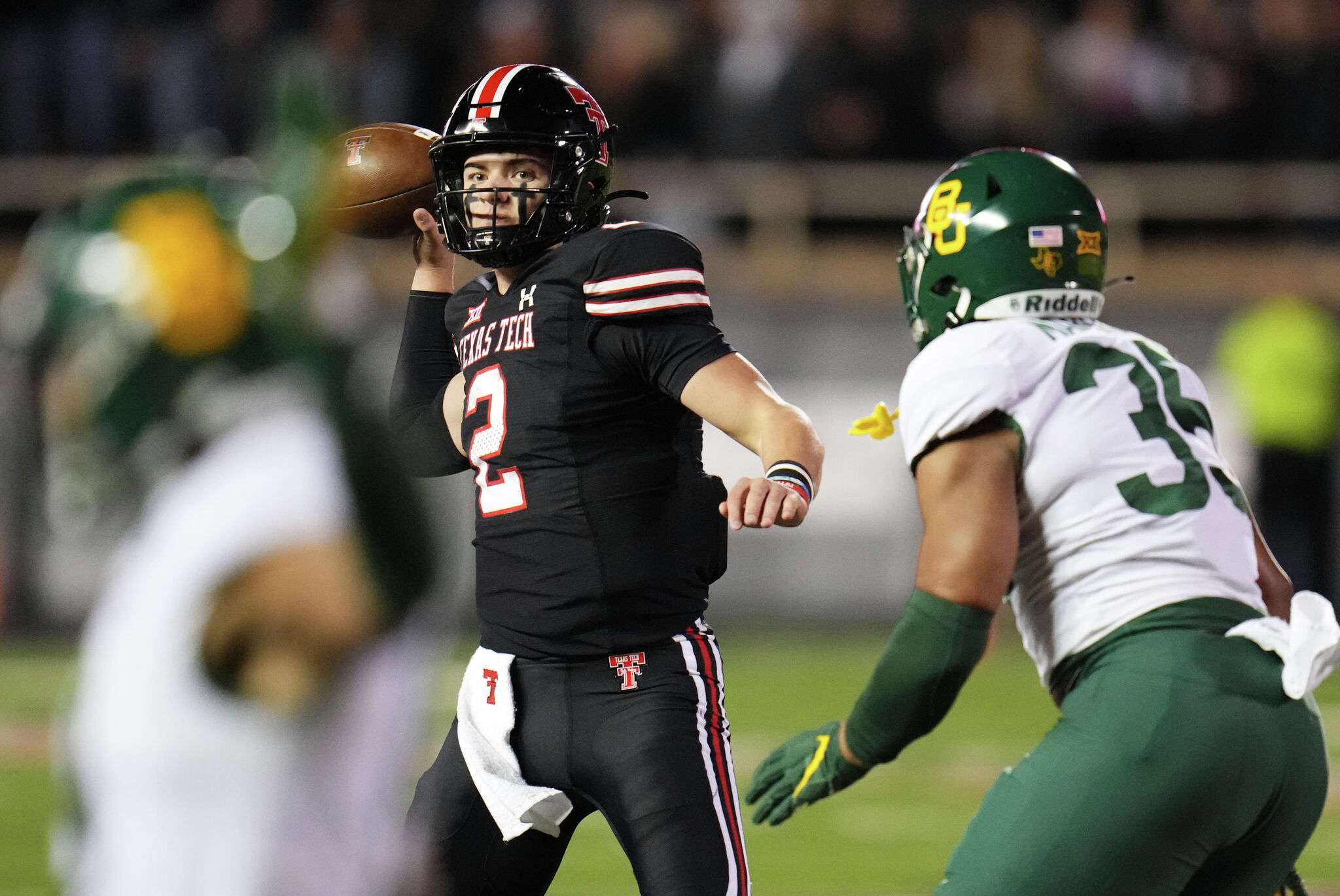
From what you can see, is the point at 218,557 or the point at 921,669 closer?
the point at 218,557

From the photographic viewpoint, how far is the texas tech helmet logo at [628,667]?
118 inches

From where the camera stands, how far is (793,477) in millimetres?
2852

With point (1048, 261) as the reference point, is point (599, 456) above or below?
below

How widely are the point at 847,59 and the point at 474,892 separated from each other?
845 centimetres

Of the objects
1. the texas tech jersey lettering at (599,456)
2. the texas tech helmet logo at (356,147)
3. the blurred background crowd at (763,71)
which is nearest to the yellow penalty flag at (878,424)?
the texas tech jersey lettering at (599,456)

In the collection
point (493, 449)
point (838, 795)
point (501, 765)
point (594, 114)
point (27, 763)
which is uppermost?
point (594, 114)

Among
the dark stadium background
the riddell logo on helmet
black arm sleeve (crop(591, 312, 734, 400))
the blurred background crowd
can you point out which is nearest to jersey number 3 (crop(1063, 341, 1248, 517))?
the riddell logo on helmet

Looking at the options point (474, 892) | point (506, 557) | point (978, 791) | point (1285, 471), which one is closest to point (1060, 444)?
point (506, 557)

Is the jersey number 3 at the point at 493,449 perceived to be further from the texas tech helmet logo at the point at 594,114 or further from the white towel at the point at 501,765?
the texas tech helmet logo at the point at 594,114

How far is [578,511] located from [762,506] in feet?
1.54

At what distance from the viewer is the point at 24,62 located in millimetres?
11211

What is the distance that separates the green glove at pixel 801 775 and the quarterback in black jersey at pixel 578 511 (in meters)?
0.06

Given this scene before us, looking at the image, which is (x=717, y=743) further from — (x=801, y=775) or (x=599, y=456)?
(x=599, y=456)

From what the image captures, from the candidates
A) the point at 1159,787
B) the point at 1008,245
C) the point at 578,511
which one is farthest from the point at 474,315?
the point at 1159,787
